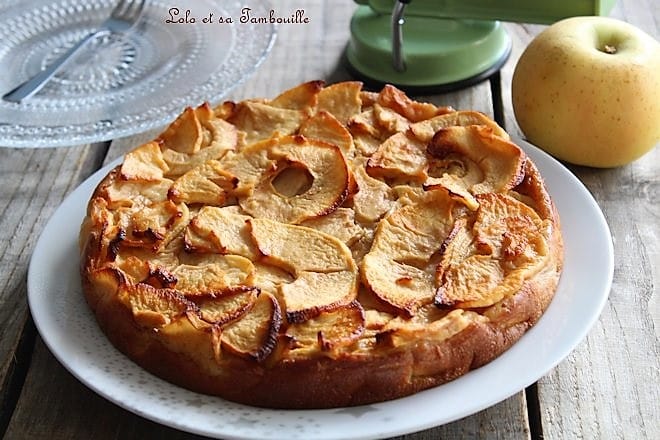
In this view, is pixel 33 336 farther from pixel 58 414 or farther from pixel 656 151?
pixel 656 151

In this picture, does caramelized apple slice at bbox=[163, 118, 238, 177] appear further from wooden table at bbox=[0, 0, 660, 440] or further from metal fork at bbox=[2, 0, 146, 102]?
metal fork at bbox=[2, 0, 146, 102]

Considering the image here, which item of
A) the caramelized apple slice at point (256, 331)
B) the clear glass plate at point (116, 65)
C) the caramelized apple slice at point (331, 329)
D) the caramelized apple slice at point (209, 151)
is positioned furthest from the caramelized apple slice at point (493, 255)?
the clear glass plate at point (116, 65)

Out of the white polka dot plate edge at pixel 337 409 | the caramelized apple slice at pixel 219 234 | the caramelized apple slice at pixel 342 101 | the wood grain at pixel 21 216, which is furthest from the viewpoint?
the caramelized apple slice at pixel 342 101

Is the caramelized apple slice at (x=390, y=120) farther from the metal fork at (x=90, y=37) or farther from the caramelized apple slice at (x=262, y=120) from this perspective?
the metal fork at (x=90, y=37)

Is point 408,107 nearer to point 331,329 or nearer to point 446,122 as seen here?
point 446,122

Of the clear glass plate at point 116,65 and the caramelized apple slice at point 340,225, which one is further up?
the caramelized apple slice at point 340,225

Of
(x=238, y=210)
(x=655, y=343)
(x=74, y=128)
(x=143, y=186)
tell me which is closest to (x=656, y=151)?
(x=655, y=343)
